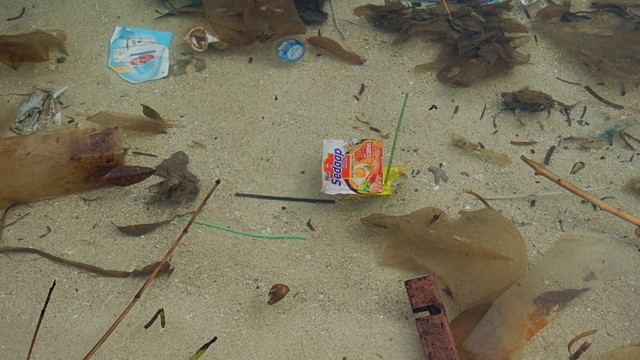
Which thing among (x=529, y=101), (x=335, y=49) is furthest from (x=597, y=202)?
(x=335, y=49)

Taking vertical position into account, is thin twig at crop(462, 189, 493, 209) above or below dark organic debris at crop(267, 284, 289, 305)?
above

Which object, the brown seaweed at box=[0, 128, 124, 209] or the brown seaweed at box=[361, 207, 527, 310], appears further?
the brown seaweed at box=[0, 128, 124, 209]

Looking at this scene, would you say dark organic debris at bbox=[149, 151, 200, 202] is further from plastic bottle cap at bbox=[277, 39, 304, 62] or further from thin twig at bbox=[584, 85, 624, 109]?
thin twig at bbox=[584, 85, 624, 109]

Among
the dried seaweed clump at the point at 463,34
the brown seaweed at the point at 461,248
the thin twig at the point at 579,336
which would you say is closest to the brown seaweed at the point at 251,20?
the dried seaweed clump at the point at 463,34

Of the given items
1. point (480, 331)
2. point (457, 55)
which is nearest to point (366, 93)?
point (457, 55)

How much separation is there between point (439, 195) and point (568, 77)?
1.17 meters

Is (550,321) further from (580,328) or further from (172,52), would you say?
(172,52)

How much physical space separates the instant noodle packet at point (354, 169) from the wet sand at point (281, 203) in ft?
0.46

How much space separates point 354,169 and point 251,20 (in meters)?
1.22

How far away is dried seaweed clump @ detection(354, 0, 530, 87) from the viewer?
10.2 feet

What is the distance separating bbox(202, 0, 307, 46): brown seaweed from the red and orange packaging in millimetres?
952

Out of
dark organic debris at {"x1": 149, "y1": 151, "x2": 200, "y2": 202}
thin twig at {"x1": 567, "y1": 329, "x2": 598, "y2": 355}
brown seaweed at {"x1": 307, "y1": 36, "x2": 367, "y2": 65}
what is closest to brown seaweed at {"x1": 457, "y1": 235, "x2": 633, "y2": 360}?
thin twig at {"x1": 567, "y1": 329, "x2": 598, "y2": 355}

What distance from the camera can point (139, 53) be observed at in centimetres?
319

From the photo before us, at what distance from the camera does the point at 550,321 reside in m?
2.21
